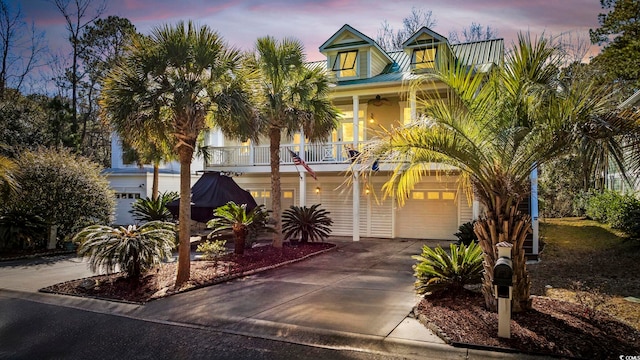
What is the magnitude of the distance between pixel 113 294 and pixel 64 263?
4920 millimetres

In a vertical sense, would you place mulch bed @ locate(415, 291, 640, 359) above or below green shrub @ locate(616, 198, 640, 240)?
below

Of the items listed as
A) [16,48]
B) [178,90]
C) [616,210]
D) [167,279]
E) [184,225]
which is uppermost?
→ [16,48]

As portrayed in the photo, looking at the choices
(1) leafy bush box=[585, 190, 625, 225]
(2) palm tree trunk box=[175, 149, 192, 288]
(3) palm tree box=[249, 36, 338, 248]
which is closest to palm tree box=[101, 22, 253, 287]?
(2) palm tree trunk box=[175, 149, 192, 288]

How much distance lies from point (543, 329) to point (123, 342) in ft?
18.7

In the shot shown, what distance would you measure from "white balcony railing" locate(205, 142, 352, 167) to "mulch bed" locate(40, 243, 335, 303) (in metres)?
5.52

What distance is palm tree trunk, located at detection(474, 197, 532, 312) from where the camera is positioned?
19.7ft

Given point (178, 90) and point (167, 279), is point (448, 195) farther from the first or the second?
point (178, 90)

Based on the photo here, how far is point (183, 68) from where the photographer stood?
8.70 metres

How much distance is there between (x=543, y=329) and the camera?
5422 mm

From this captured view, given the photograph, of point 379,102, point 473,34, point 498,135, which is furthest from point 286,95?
point 473,34

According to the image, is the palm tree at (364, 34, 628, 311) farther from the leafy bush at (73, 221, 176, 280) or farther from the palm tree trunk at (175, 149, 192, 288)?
the leafy bush at (73, 221, 176, 280)

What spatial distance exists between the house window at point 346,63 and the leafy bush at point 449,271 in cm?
1139

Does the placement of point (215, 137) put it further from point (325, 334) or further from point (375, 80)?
point (325, 334)

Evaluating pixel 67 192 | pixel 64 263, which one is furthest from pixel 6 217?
pixel 64 263
